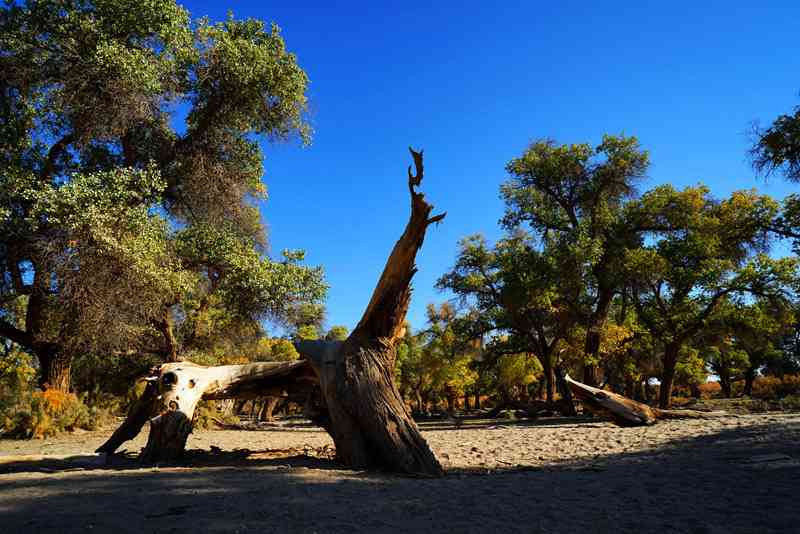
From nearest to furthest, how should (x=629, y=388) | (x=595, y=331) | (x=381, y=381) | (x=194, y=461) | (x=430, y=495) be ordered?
1. (x=430, y=495)
2. (x=381, y=381)
3. (x=194, y=461)
4. (x=595, y=331)
5. (x=629, y=388)

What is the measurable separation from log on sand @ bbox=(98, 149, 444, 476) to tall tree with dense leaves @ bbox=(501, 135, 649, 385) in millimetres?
15700

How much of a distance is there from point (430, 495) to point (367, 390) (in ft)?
7.76

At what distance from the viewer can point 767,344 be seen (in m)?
23.1

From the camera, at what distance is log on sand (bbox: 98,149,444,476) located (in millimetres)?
7035

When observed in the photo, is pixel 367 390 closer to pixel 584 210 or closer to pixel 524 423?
pixel 524 423

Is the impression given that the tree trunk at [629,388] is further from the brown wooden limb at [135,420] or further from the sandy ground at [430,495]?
the brown wooden limb at [135,420]

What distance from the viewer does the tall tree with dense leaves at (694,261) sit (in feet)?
67.0

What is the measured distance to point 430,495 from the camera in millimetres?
5105

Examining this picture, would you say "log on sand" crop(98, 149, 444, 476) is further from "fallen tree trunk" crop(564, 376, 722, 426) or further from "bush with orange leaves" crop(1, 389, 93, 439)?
"fallen tree trunk" crop(564, 376, 722, 426)

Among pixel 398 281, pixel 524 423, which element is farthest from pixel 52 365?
pixel 524 423

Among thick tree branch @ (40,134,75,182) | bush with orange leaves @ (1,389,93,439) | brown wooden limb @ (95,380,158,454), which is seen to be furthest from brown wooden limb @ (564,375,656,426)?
thick tree branch @ (40,134,75,182)

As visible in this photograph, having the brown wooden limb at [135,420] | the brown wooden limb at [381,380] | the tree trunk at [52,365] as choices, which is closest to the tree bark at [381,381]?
the brown wooden limb at [381,380]

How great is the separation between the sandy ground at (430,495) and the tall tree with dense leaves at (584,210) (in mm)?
14310

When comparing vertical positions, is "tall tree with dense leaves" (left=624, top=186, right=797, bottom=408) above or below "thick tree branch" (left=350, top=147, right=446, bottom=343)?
above
